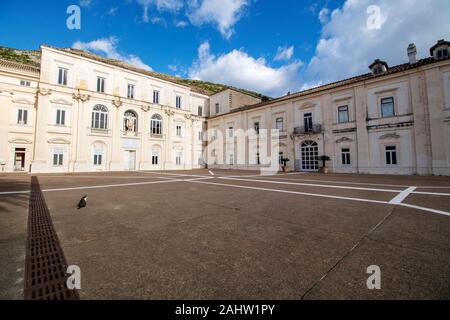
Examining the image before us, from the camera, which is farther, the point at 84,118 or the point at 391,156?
the point at 84,118

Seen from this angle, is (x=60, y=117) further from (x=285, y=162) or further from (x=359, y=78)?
(x=359, y=78)

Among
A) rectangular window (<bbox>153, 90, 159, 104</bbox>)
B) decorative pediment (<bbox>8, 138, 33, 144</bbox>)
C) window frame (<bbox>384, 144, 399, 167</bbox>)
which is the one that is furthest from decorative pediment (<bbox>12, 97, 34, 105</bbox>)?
window frame (<bbox>384, 144, 399, 167</bbox>)

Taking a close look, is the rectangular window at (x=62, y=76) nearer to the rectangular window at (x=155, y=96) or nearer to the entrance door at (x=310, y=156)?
the rectangular window at (x=155, y=96)

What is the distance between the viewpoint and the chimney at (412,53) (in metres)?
17.5

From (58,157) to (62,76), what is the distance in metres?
8.68

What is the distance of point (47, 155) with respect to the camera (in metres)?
20.0

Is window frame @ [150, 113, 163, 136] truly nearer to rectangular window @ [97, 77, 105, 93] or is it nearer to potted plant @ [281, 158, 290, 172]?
rectangular window @ [97, 77, 105, 93]

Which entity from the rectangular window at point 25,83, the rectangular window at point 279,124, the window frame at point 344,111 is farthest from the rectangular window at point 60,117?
the window frame at point 344,111

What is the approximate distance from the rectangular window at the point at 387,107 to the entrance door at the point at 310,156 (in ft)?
20.3

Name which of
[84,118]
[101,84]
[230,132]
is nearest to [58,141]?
[84,118]

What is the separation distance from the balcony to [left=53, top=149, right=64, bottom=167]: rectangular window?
82.9ft

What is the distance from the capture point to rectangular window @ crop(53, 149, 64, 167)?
20.5 m

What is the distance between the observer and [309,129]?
21.9 m
